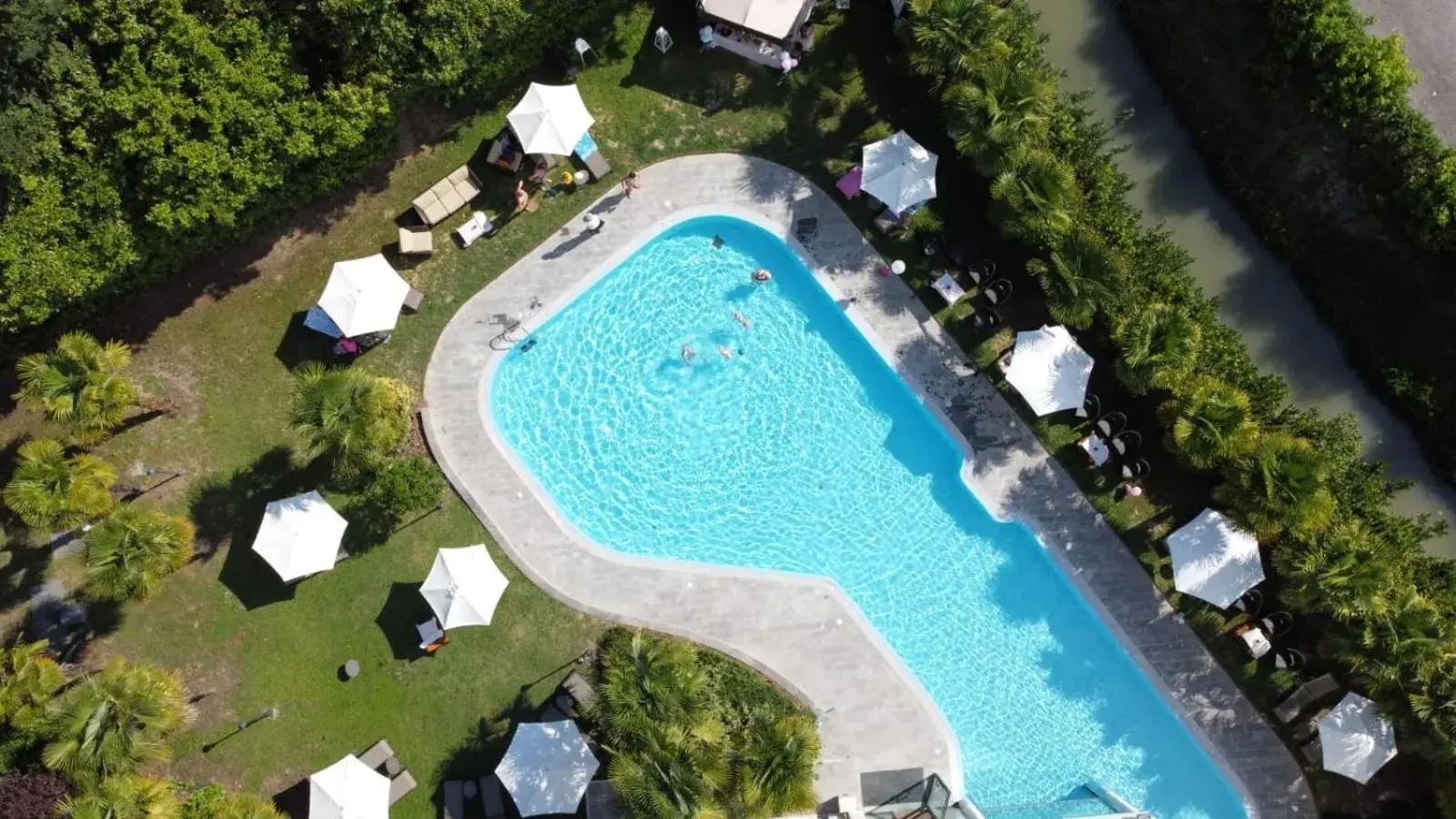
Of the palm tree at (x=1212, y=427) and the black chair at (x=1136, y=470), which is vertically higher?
the palm tree at (x=1212, y=427)

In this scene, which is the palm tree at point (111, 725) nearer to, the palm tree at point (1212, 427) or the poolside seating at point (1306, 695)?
the palm tree at point (1212, 427)

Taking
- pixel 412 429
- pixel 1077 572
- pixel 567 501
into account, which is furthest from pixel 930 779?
pixel 412 429

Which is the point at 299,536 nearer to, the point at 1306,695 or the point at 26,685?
the point at 26,685

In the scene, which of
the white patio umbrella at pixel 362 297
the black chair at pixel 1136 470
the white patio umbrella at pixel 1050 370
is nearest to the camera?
the white patio umbrella at pixel 362 297

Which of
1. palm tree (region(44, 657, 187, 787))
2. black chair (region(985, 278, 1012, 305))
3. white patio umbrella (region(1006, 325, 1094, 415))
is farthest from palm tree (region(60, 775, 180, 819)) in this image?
black chair (region(985, 278, 1012, 305))

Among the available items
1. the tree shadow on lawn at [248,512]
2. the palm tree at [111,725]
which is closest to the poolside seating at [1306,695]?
the tree shadow on lawn at [248,512]

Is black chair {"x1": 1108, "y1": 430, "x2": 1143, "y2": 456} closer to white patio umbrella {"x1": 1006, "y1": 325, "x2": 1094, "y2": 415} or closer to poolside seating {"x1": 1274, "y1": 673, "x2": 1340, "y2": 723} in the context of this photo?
white patio umbrella {"x1": 1006, "y1": 325, "x2": 1094, "y2": 415}

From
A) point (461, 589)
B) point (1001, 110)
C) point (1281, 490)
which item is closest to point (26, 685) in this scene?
point (461, 589)
